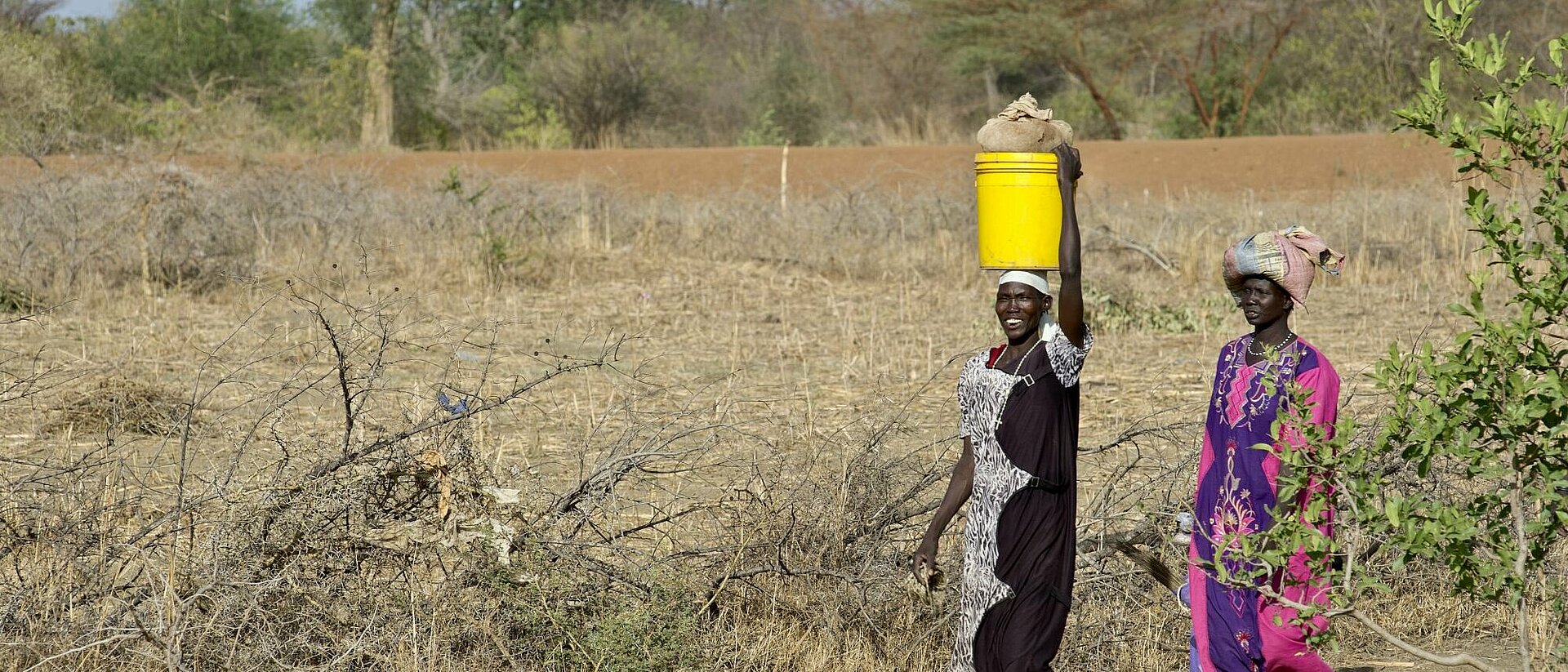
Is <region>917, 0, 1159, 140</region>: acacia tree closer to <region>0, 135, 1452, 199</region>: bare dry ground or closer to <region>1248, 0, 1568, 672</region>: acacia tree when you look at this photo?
<region>0, 135, 1452, 199</region>: bare dry ground

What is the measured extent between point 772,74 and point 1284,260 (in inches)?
982

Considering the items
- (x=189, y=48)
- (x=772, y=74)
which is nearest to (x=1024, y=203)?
(x=772, y=74)

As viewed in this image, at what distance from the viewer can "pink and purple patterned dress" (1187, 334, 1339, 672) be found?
3.24 m

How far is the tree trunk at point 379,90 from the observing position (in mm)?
22859

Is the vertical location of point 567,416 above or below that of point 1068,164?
below

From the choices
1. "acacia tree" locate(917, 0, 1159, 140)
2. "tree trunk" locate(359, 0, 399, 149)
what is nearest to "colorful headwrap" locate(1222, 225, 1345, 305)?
"acacia tree" locate(917, 0, 1159, 140)

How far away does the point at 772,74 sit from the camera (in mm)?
27828

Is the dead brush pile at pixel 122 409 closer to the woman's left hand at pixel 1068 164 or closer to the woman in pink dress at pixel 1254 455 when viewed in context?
the woman's left hand at pixel 1068 164

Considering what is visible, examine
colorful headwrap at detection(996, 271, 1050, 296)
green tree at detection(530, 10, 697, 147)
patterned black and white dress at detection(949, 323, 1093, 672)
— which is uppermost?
green tree at detection(530, 10, 697, 147)

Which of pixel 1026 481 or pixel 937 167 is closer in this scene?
pixel 1026 481

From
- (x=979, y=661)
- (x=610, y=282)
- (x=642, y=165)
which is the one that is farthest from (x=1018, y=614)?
(x=642, y=165)

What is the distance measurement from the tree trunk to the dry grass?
31.2 ft

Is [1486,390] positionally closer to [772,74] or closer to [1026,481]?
[1026,481]

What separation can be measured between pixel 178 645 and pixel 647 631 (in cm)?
111
